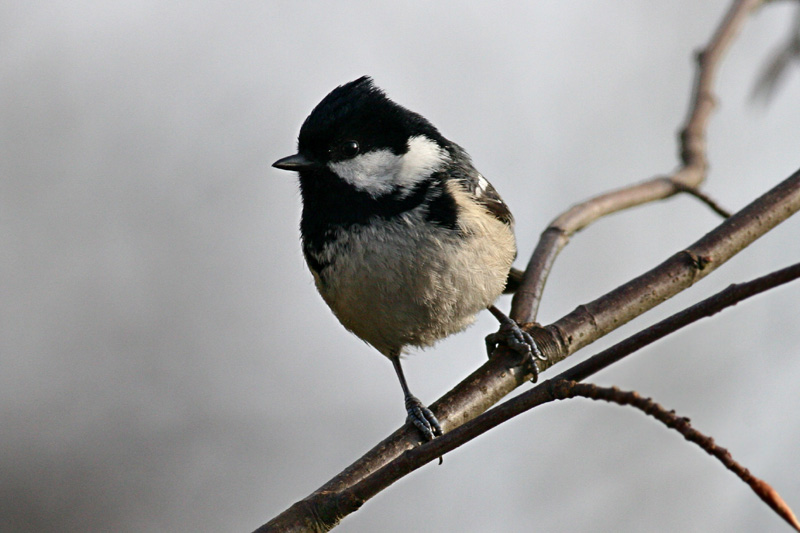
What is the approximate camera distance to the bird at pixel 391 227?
2451 mm

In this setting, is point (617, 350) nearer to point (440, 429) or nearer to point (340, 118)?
point (440, 429)

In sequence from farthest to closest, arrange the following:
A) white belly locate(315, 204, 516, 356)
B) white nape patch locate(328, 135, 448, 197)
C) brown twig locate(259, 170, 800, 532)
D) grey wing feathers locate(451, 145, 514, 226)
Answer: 1. grey wing feathers locate(451, 145, 514, 226)
2. white nape patch locate(328, 135, 448, 197)
3. white belly locate(315, 204, 516, 356)
4. brown twig locate(259, 170, 800, 532)

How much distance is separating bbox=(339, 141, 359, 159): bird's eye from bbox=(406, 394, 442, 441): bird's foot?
33.0 inches

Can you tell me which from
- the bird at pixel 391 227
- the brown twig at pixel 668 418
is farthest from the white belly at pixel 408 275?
the brown twig at pixel 668 418

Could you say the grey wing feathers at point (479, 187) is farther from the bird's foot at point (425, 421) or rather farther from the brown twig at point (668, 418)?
the brown twig at point (668, 418)

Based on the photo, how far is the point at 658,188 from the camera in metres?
2.82

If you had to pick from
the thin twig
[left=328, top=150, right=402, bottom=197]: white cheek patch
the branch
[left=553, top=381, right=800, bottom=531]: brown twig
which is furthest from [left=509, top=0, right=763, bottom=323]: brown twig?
[left=553, top=381, right=800, bottom=531]: brown twig

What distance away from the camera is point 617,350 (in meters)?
1.30

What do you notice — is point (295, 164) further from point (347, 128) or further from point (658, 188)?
point (658, 188)

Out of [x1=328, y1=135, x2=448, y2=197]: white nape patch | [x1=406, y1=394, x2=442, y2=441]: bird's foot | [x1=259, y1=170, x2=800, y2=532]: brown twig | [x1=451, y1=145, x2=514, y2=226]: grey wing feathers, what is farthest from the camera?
[x1=451, y1=145, x2=514, y2=226]: grey wing feathers

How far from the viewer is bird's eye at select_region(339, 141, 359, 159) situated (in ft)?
8.53

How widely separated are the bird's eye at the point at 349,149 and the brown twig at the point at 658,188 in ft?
2.26

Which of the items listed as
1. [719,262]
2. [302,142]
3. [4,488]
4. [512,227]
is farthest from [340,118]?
[4,488]

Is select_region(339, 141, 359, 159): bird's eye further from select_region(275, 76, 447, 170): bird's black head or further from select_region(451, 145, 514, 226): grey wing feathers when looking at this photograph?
select_region(451, 145, 514, 226): grey wing feathers
